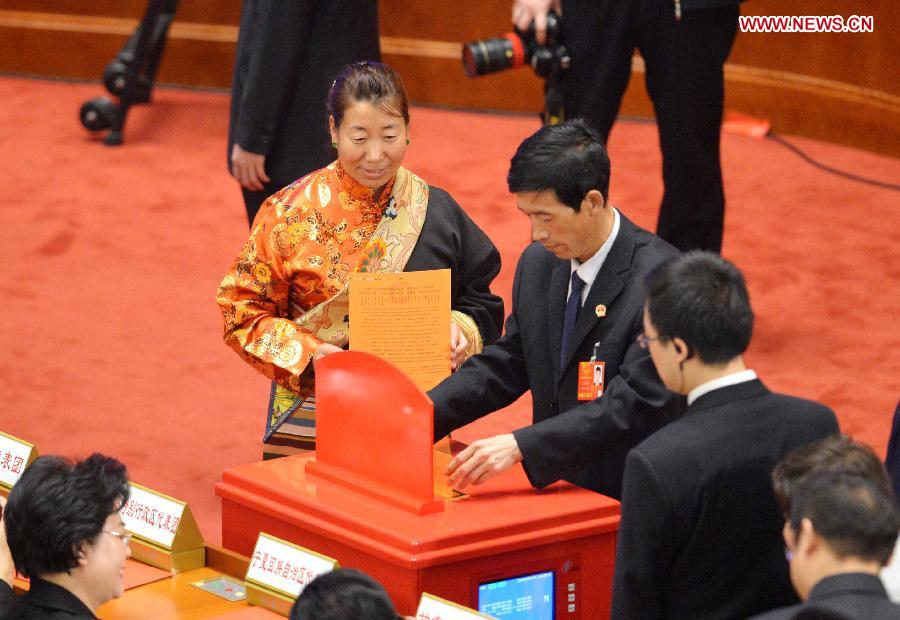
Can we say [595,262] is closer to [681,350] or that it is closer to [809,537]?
[681,350]

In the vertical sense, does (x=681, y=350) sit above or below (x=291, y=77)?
below

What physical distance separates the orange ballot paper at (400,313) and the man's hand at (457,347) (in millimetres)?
111

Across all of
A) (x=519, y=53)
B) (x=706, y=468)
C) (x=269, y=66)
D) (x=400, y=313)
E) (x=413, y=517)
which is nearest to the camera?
(x=706, y=468)

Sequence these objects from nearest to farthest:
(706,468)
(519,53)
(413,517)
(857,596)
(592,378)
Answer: (857,596) < (706,468) < (413,517) < (592,378) < (519,53)

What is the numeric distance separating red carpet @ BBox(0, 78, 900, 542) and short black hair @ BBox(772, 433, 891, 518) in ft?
6.85

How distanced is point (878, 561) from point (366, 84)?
147 centimetres

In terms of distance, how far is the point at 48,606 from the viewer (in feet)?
7.14

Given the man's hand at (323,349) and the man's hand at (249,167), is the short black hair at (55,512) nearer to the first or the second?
the man's hand at (323,349)

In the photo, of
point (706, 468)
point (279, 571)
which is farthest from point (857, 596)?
point (279, 571)

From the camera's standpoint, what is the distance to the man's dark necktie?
2686 millimetres

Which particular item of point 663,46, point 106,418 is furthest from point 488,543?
point 663,46

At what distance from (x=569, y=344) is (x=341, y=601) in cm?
100

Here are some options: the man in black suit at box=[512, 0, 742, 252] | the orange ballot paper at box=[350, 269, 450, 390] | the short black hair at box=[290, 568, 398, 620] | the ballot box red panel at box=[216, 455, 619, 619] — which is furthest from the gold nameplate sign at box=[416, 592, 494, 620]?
the man in black suit at box=[512, 0, 742, 252]

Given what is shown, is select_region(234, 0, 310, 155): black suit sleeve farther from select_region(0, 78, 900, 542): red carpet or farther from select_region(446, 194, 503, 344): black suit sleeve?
select_region(0, 78, 900, 542): red carpet
